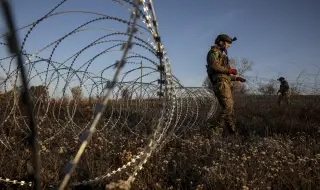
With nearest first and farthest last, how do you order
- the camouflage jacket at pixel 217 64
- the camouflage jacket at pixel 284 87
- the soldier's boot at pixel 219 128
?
the soldier's boot at pixel 219 128 < the camouflage jacket at pixel 217 64 < the camouflage jacket at pixel 284 87

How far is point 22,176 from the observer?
3480 millimetres

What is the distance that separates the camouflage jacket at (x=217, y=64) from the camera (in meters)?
6.23

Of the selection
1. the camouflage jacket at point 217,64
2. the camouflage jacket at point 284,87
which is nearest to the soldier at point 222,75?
the camouflage jacket at point 217,64

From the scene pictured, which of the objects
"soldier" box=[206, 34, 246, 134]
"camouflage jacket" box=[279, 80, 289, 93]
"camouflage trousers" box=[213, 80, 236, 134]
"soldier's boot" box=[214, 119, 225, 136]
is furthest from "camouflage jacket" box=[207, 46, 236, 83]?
"camouflage jacket" box=[279, 80, 289, 93]

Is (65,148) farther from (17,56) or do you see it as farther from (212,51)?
(17,56)

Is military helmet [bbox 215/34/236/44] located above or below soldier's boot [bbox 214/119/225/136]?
above

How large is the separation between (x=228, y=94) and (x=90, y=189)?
396cm

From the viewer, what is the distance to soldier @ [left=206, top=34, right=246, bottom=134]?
6.24 m

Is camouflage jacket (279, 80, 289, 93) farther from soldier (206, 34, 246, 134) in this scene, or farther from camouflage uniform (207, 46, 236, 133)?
camouflage uniform (207, 46, 236, 133)

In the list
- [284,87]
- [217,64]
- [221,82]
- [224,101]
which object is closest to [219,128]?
[224,101]

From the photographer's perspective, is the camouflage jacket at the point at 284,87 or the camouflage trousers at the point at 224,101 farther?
the camouflage jacket at the point at 284,87

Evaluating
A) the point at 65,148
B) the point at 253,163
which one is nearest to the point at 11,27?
the point at 253,163

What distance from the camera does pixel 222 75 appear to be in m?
6.31

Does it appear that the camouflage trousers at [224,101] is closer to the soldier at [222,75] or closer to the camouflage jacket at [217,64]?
the soldier at [222,75]
